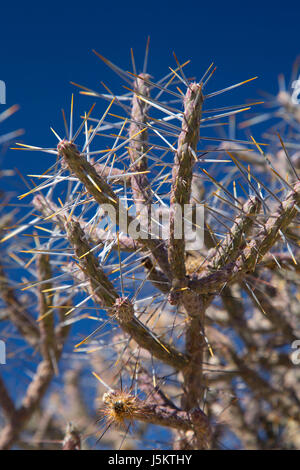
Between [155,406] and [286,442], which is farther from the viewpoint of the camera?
[286,442]

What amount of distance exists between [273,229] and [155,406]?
0.92 metres

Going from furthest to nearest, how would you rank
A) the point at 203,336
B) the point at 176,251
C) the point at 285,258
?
the point at 285,258 < the point at 203,336 < the point at 176,251

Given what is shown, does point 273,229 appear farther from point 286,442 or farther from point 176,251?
point 286,442

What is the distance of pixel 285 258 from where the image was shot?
2338 millimetres

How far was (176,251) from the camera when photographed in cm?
177

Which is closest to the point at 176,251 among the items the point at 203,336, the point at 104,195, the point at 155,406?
the point at 104,195

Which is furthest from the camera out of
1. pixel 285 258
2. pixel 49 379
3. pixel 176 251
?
pixel 49 379

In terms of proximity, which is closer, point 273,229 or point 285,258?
point 273,229

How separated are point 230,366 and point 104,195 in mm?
2162
